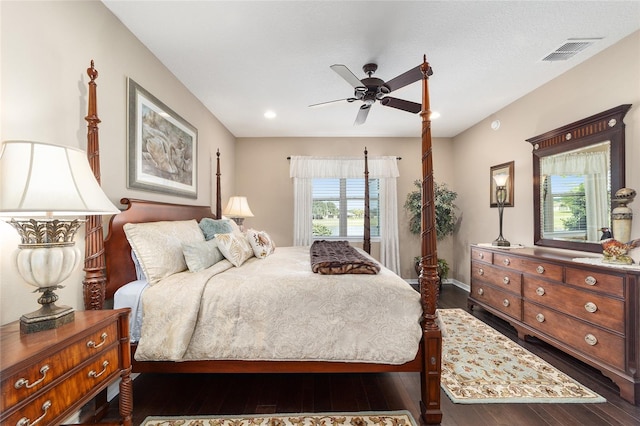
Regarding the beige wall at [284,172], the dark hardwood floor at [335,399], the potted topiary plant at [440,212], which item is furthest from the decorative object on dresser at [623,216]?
the beige wall at [284,172]

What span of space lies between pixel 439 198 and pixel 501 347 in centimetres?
255

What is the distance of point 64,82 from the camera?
5.39 feet

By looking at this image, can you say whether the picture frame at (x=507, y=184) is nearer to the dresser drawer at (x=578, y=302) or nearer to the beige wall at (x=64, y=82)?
the dresser drawer at (x=578, y=302)

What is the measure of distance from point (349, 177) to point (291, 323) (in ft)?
11.8

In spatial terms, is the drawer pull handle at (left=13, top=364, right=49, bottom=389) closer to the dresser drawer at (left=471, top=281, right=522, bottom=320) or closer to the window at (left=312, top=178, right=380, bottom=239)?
the dresser drawer at (left=471, top=281, right=522, bottom=320)

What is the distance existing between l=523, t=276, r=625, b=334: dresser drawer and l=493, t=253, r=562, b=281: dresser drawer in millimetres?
66

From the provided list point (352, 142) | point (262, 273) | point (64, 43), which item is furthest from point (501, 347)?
point (64, 43)

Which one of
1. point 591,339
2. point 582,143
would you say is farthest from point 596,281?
point 582,143

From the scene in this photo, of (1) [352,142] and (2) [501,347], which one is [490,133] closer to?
(1) [352,142]

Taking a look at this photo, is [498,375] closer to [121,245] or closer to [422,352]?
[422,352]

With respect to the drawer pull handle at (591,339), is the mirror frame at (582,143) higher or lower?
higher

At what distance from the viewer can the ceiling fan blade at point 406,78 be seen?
208 cm

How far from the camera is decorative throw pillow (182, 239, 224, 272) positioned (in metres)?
2.03

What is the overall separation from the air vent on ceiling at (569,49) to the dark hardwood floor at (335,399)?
2.70m
